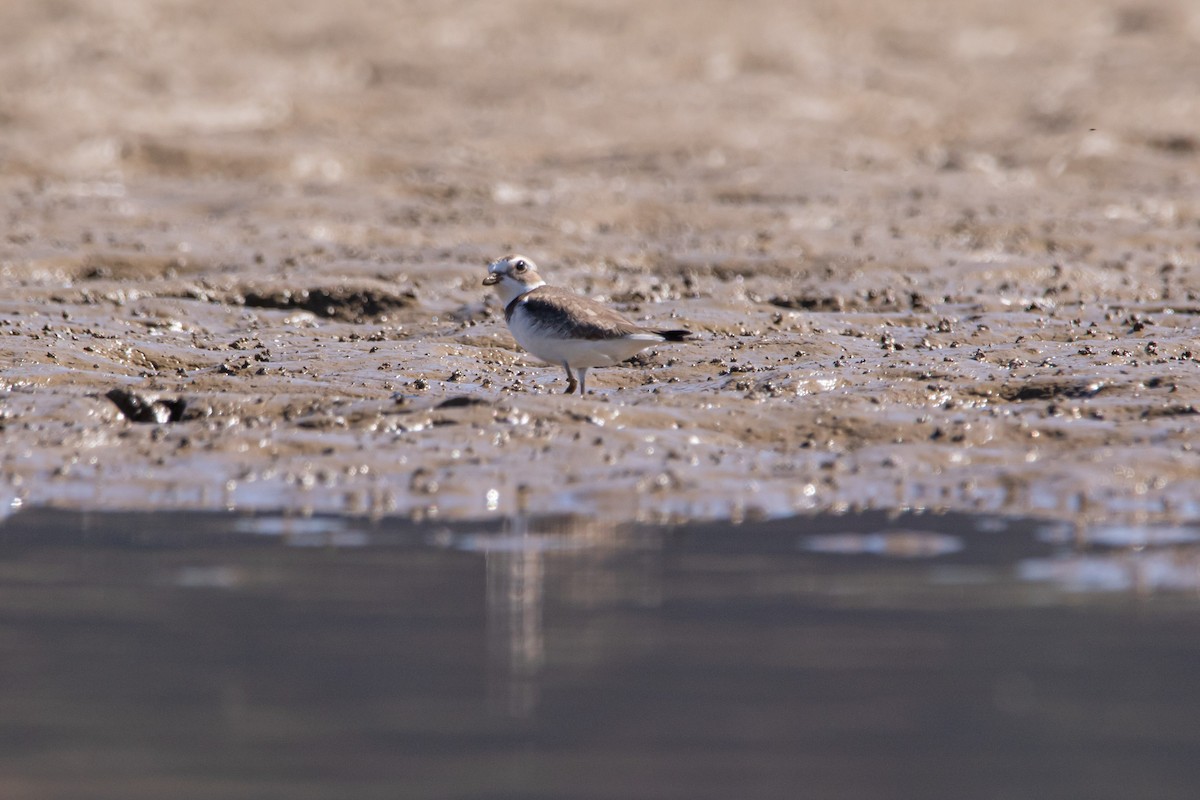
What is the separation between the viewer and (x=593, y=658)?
5238 millimetres

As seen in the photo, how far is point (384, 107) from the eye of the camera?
21.2 metres

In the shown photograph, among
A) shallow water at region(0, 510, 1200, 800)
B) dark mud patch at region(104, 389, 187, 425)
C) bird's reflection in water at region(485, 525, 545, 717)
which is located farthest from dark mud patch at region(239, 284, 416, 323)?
bird's reflection in water at region(485, 525, 545, 717)

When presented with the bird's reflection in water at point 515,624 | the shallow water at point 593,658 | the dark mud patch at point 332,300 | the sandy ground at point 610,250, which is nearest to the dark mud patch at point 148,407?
the sandy ground at point 610,250

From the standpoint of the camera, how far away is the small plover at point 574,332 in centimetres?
896

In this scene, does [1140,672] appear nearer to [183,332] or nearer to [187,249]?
[183,332]

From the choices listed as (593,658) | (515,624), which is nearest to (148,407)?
(515,624)

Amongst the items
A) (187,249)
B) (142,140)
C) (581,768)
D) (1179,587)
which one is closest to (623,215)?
(187,249)

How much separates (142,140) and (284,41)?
5.46 m

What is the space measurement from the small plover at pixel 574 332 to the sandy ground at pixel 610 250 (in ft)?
0.86

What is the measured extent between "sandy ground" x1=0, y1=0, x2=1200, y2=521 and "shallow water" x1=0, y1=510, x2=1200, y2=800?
629mm

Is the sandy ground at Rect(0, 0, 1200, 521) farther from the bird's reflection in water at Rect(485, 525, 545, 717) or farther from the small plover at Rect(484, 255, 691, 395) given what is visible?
the bird's reflection in water at Rect(485, 525, 545, 717)

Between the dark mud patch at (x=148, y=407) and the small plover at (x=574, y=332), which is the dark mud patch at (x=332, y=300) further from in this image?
the dark mud patch at (x=148, y=407)

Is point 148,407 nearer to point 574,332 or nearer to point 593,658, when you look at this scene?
point 574,332

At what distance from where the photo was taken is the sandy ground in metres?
7.81
